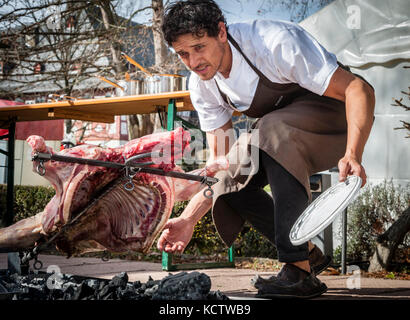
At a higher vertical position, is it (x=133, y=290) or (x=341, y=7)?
(x=341, y=7)

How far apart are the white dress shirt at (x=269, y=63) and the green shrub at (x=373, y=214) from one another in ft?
6.11

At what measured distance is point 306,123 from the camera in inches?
59.9

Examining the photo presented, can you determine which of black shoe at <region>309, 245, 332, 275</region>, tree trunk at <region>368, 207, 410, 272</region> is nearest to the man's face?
black shoe at <region>309, 245, 332, 275</region>

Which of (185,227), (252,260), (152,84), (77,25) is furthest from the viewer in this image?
(77,25)

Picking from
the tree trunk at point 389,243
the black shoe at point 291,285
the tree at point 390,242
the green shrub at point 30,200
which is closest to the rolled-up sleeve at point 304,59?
the black shoe at point 291,285

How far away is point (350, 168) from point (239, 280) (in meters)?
1.43

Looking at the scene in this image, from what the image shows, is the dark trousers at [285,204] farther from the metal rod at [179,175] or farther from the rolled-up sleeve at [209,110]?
the rolled-up sleeve at [209,110]

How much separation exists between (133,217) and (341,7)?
252 centimetres

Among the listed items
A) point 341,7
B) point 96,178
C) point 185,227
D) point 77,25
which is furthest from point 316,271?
point 77,25

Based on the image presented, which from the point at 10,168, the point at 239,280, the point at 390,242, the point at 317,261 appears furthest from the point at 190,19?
the point at 10,168

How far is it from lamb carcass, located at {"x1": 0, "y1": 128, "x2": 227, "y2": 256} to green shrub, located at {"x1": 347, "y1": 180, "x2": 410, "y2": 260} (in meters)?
1.94

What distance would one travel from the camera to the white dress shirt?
4.67 ft

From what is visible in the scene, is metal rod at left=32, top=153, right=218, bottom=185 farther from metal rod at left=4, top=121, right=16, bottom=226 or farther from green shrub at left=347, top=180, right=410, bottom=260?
metal rod at left=4, top=121, right=16, bottom=226

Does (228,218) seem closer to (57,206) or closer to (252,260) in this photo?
(57,206)
